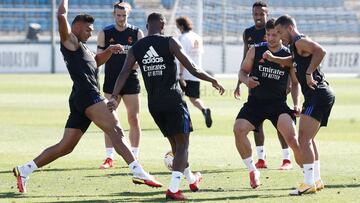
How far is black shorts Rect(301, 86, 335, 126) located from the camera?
1142 centimetres

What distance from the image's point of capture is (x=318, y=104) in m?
11.4

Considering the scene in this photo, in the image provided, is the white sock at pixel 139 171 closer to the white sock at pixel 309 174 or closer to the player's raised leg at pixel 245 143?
the player's raised leg at pixel 245 143

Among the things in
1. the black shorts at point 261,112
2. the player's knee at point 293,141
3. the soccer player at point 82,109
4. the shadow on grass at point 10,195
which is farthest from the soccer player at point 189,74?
the shadow on grass at point 10,195

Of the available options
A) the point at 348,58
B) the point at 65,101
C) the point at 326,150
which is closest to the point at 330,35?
the point at 348,58

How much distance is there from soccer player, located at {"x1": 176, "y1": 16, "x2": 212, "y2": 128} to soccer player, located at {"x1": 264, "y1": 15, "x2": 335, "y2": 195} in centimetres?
785

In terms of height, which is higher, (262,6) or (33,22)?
(262,6)

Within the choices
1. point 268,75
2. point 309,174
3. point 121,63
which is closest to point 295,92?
point 268,75

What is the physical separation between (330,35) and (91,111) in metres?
40.3

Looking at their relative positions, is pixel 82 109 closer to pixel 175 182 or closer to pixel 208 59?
pixel 175 182

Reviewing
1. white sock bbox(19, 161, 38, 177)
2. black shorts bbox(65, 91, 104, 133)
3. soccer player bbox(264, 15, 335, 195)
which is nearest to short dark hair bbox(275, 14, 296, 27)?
soccer player bbox(264, 15, 335, 195)

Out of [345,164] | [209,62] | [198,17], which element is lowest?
[209,62]

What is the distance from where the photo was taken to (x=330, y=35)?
1993 inches

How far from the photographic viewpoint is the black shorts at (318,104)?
11.4m

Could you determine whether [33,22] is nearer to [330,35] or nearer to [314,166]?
[330,35]
